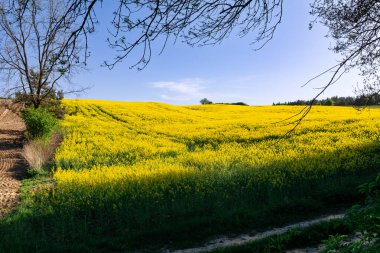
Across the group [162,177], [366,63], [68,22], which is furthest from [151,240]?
[366,63]

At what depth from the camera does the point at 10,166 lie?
687 inches

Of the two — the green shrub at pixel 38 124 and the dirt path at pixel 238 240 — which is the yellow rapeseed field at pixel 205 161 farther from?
the dirt path at pixel 238 240

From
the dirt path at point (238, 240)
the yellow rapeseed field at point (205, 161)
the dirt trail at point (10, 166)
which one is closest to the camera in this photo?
the dirt path at point (238, 240)

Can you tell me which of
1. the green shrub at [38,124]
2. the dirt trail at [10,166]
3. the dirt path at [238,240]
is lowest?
the dirt path at [238,240]

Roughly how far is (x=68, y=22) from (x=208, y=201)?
7317 millimetres

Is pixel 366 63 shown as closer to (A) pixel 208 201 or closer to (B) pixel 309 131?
(A) pixel 208 201

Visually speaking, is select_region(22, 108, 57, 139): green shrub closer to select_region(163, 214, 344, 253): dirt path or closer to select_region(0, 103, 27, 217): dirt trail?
select_region(0, 103, 27, 217): dirt trail

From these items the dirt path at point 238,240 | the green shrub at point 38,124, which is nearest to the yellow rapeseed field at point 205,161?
the green shrub at point 38,124

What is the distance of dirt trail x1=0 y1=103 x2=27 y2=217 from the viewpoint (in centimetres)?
1210

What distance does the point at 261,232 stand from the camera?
8.66 m

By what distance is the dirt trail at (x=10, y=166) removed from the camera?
12.1 m

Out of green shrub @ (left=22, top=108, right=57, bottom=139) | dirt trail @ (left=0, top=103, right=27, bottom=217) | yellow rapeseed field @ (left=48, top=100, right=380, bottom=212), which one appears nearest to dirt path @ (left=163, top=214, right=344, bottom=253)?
yellow rapeseed field @ (left=48, top=100, right=380, bottom=212)

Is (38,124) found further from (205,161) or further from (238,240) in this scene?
(238,240)

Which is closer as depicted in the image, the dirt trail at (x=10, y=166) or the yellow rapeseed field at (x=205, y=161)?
the yellow rapeseed field at (x=205, y=161)
